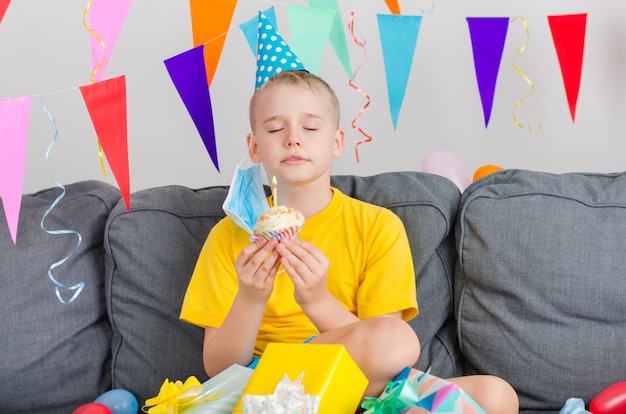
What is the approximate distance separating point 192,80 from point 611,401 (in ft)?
3.89

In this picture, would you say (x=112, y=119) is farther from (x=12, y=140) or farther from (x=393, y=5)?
(x=393, y=5)

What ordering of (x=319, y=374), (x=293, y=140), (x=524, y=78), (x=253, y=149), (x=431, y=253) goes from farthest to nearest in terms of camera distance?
(x=524, y=78) → (x=431, y=253) → (x=253, y=149) → (x=293, y=140) → (x=319, y=374)

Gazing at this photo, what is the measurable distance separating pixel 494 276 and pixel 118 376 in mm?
917

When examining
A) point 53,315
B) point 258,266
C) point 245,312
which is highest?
point 258,266

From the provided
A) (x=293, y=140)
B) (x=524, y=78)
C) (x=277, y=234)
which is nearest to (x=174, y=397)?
(x=277, y=234)

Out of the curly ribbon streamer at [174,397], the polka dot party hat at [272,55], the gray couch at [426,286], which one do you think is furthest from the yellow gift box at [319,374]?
the polka dot party hat at [272,55]

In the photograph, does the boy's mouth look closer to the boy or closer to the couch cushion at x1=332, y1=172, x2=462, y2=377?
the boy

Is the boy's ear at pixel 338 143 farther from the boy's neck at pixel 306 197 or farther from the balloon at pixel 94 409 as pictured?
the balloon at pixel 94 409

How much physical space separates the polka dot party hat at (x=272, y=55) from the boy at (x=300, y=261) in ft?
0.18

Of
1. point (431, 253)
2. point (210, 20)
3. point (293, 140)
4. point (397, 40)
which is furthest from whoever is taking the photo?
point (397, 40)

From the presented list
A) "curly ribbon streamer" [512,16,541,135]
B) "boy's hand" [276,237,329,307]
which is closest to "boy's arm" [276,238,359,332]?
"boy's hand" [276,237,329,307]

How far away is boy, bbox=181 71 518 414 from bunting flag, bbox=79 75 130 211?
0.26m

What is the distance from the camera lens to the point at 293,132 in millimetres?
1691

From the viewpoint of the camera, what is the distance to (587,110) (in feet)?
8.00
